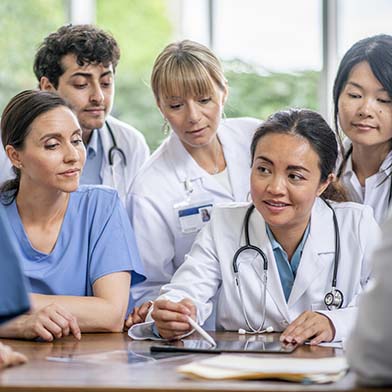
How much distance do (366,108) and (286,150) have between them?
20.3 inches

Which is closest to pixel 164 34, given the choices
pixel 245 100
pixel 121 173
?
pixel 245 100

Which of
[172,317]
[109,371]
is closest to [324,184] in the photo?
[172,317]

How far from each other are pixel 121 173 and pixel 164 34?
3.22m

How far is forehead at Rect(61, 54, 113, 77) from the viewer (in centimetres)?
332

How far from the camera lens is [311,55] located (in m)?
5.61

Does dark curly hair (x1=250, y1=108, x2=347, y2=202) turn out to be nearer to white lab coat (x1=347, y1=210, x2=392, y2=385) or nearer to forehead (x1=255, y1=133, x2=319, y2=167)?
forehead (x1=255, y1=133, x2=319, y2=167)

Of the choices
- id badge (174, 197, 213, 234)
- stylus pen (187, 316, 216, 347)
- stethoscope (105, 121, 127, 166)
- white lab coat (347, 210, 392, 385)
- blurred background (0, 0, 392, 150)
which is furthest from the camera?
blurred background (0, 0, 392, 150)

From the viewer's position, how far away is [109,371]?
5.98 feet

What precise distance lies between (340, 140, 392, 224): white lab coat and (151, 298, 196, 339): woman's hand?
0.86 m

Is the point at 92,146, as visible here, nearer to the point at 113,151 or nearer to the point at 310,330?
the point at 113,151

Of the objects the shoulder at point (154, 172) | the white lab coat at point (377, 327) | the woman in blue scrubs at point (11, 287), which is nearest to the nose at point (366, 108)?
the shoulder at point (154, 172)

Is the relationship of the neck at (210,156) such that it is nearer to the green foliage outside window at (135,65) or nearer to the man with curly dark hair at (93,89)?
the man with curly dark hair at (93,89)

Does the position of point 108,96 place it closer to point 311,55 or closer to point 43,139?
point 43,139

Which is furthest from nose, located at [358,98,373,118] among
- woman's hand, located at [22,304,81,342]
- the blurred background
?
the blurred background
